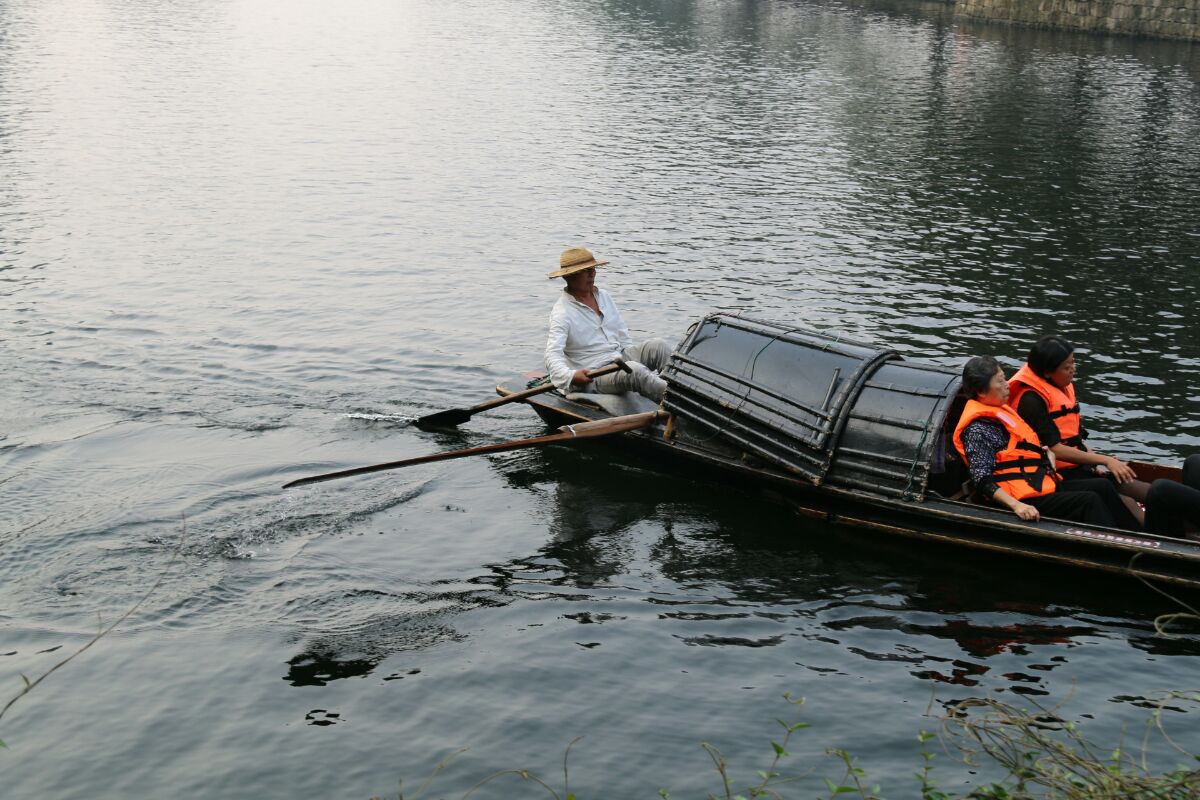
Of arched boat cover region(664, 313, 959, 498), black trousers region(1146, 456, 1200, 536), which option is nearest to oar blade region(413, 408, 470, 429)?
arched boat cover region(664, 313, 959, 498)

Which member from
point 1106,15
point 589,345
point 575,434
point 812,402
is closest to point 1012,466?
point 812,402

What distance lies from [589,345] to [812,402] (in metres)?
2.84

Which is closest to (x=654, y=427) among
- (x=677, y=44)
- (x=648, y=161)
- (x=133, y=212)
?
(x=133, y=212)

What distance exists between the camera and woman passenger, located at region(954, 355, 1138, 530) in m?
9.17

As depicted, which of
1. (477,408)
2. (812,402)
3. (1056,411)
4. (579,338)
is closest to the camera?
(1056,411)

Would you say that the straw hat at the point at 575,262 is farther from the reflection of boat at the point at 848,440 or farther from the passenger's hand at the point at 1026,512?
the passenger's hand at the point at 1026,512

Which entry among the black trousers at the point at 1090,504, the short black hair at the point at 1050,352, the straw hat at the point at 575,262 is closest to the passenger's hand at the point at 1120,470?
the black trousers at the point at 1090,504

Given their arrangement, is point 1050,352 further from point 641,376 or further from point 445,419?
point 445,419

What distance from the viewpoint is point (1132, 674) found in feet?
27.2

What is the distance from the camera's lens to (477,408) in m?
12.8

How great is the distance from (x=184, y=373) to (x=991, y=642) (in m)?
10.1

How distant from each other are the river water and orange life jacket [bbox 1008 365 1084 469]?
1.22 m

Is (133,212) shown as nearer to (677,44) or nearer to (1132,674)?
(1132,674)

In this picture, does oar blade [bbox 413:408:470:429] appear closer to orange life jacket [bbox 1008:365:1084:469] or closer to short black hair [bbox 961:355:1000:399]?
short black hair [bbox 961:355:1000:399]
